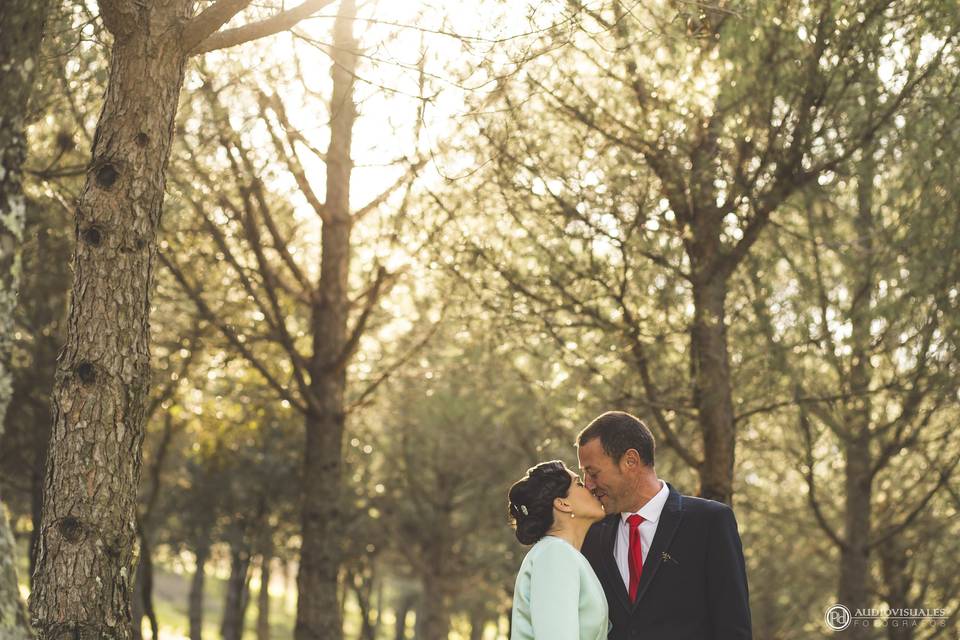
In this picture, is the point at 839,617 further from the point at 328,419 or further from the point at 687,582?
the point at 687,582

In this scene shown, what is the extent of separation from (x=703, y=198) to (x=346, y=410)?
497 centimetres

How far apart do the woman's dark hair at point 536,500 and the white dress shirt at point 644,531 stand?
0.44m

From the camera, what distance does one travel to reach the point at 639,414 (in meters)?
10.0

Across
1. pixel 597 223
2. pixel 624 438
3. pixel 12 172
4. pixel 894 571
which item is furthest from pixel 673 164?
pixel 894 571

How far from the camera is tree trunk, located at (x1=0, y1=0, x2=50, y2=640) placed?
3.40 meters

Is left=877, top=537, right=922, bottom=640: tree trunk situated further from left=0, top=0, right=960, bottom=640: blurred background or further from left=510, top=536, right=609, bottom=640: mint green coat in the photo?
left=510, top=536, right=609, bottom=640: mint green coat

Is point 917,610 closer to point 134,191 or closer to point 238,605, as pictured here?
point 134,191

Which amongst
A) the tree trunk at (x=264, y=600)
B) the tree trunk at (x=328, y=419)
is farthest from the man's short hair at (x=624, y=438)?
the tree trunk at (x=264, y=600)

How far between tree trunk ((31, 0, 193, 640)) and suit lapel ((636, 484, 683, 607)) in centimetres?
245

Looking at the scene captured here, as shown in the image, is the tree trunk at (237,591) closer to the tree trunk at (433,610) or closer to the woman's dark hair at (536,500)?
the tree trunk at (433,610)

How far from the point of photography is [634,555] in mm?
4480

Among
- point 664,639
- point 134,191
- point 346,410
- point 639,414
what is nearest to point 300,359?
point 346,410

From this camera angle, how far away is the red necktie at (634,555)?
14.6 ft

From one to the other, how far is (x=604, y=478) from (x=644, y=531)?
Answer: 301mm
